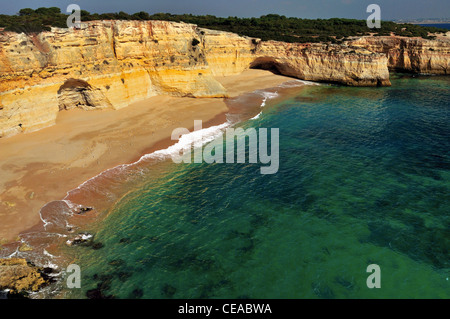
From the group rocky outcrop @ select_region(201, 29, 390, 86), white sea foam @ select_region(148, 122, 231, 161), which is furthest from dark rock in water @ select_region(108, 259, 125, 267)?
rocky outcrop @ select_region(201, 29, 390, 86)

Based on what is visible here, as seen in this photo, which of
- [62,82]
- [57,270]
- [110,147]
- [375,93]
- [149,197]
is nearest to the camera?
[57,270]

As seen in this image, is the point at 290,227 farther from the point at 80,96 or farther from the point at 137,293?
the point at 80,96

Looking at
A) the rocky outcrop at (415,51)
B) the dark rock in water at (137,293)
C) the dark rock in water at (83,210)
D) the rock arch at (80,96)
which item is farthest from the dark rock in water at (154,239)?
the rocky outcrop at (415,51)

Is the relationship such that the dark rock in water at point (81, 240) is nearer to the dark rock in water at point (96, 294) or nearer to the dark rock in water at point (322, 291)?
the dark rock in water at point (96, 294)

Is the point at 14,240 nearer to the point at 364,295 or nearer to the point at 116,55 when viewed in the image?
the point at 364,295

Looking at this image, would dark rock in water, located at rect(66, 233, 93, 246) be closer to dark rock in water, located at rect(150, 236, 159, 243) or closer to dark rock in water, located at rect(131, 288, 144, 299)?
dark rock in water, located at rect(150, 236, 159, 243)
